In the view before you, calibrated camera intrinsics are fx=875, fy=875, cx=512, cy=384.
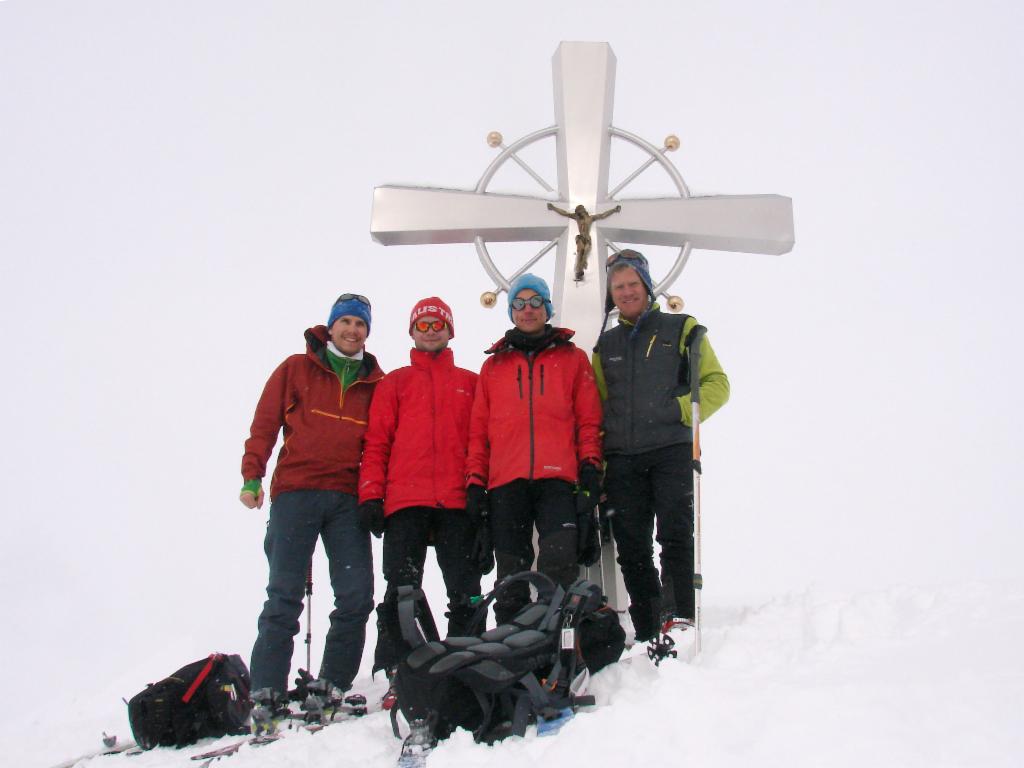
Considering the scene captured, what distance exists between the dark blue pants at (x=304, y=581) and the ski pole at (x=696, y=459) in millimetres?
1488

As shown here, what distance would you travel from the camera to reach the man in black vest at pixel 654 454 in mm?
3809

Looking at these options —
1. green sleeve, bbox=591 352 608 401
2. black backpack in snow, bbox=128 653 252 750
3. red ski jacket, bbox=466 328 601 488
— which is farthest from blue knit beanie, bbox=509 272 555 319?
black backpack in snow, bbox=128 653 252 750

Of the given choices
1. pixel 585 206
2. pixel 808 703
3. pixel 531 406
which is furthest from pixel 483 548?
pixel 585 206

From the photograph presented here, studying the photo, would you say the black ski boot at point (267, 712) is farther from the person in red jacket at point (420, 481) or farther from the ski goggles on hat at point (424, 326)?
the ski goggles on hat at point (424, 326)

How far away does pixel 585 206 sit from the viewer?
584 centimetres

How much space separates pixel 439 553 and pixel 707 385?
145 centimetres

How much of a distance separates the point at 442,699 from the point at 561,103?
441 cm

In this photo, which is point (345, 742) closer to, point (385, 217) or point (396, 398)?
point (396, 398)

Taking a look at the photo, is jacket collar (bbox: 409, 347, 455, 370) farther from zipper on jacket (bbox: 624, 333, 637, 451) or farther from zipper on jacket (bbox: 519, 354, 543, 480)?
zipper on jacket (bbox: 624, 333, 637, 451)

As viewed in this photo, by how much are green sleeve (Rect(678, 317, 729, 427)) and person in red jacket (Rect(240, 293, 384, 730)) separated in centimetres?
156

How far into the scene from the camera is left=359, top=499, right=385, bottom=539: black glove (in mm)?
3896

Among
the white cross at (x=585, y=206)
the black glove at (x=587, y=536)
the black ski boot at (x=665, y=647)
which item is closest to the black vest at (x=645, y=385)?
the black glove at (x=587, y=536)

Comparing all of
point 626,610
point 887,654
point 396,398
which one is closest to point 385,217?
point 396,398

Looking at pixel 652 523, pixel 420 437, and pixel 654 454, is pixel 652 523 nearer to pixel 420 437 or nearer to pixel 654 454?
pixel 654 454
